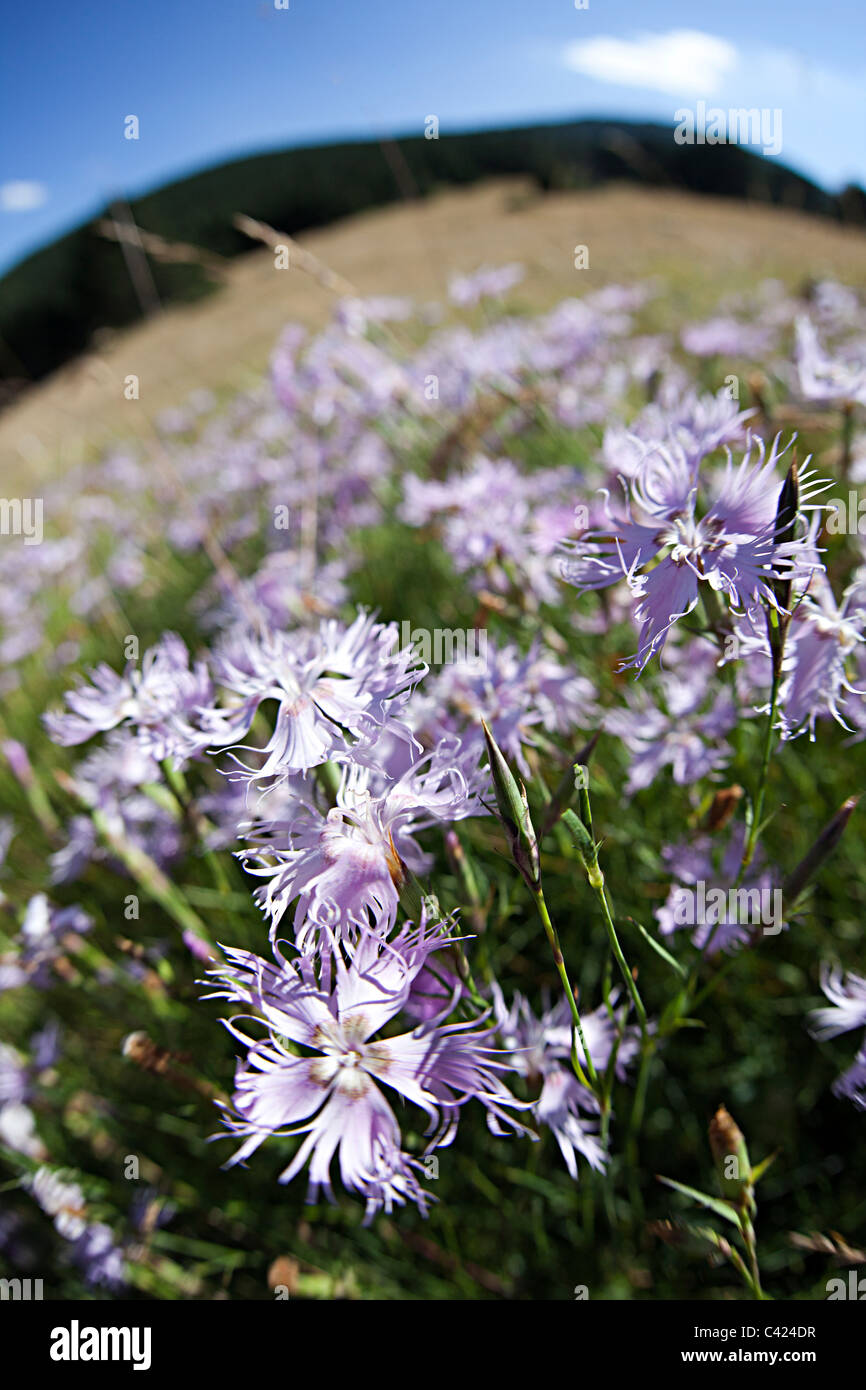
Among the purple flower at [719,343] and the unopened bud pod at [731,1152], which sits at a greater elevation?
the purple flower at [719,343]

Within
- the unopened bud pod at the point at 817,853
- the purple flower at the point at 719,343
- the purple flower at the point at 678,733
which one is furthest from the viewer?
the purple flower at the point at 719,343

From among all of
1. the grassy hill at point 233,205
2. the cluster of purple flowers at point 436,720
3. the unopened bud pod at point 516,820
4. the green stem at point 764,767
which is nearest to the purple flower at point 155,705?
the cluster of purple flowers at point 436,720

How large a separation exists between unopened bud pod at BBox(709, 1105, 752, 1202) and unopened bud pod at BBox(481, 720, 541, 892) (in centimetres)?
32

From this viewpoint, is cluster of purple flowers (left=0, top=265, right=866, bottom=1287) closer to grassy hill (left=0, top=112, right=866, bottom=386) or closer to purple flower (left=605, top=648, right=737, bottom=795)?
purple flower (left=605, top=648, right=737, bottom=795)

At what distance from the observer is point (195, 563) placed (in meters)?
3.17

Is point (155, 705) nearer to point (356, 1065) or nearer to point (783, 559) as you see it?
point (356, 1065)

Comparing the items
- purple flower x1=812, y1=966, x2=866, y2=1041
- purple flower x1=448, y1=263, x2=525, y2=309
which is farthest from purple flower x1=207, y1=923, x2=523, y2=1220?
purple flower x1=448, y1=263, x2=525, y2=309

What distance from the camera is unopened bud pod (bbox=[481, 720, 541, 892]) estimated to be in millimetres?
638

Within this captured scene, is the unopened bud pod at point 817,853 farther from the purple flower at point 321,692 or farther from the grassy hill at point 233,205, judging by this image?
the grassy hill at point 233,205

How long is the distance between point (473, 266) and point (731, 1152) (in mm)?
5450

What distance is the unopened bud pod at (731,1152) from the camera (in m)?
0.78

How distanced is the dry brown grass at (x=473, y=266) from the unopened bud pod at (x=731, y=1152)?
9.21 ft
